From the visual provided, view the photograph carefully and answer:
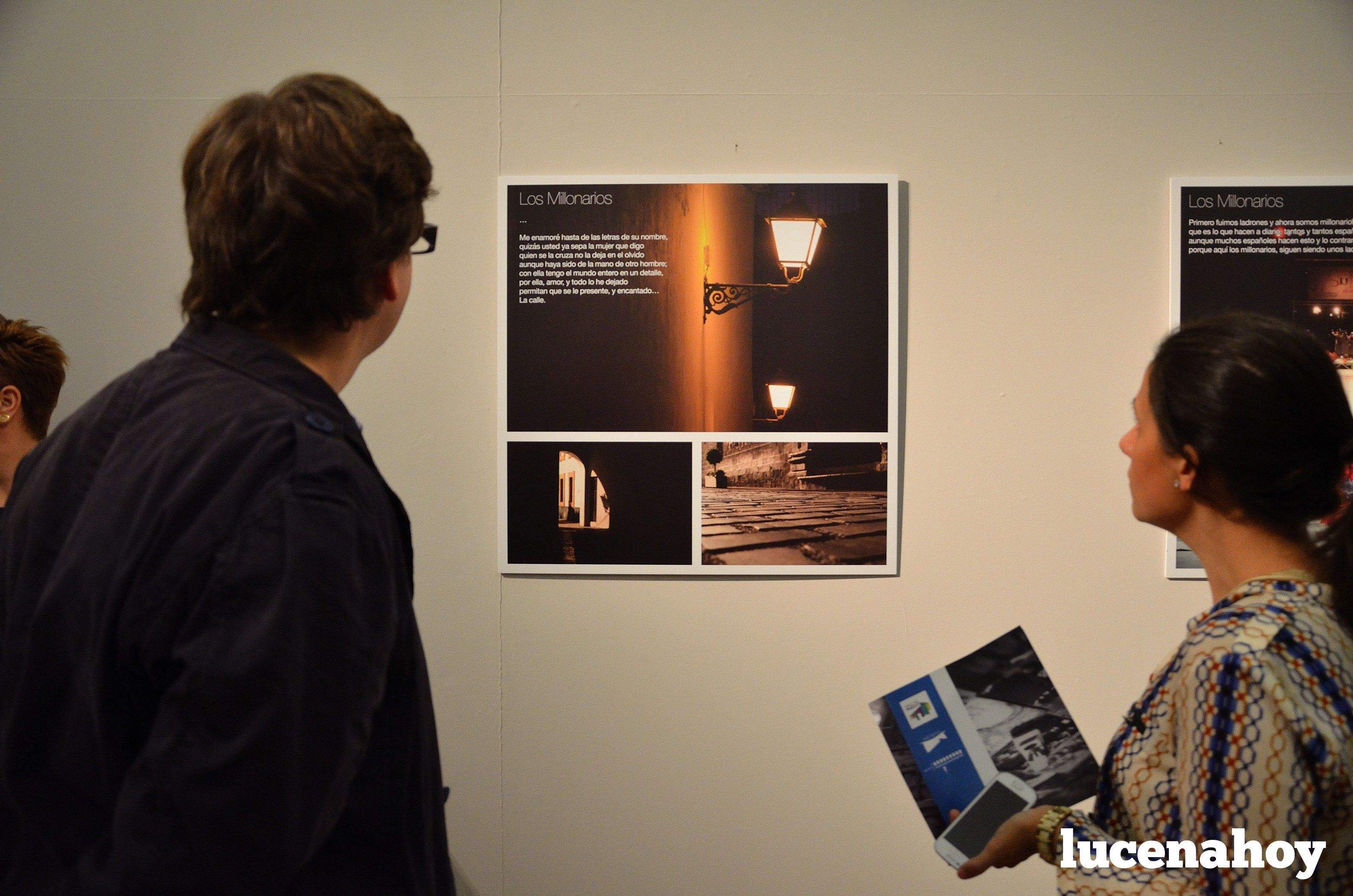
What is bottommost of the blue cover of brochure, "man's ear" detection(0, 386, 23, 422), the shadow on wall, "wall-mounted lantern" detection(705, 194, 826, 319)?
the blue cover of brochure

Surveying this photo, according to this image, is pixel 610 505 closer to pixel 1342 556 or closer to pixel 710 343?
pixel 710 343

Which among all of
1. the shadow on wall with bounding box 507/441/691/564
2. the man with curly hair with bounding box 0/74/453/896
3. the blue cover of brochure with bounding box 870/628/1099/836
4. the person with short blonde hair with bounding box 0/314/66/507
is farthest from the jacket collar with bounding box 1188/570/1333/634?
the person with short blonde hair with bounding box 0/314/66/507

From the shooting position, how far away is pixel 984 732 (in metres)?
1.36

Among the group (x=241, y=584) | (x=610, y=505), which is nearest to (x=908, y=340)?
(x=610, y=505)

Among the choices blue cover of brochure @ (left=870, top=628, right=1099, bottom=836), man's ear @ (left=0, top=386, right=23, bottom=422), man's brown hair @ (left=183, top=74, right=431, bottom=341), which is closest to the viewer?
man's brown hair @ (left=183, top=74, right=431, bottom=341)

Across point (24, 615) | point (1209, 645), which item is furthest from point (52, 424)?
point (1209, 645)

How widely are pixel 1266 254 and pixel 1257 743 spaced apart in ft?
5.20

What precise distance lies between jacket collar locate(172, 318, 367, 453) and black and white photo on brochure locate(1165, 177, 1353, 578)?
1931mm

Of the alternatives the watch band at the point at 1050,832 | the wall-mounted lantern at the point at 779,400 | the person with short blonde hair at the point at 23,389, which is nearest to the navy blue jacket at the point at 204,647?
the watch band at the point at 1050,832

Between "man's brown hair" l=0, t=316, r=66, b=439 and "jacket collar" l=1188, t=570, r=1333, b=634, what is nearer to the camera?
"jacket collar" l=1188, t=570, r=1333, b=634

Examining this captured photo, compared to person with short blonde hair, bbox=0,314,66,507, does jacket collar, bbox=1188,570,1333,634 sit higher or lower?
lower

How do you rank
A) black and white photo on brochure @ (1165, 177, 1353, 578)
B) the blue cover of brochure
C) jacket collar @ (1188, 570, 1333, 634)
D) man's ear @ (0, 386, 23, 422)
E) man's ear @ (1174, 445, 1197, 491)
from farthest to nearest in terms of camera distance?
black and white photo on brochure @ (1165, 177, 1353, 578) → man's ear @ (0, 386, 23, 422) → the blue cover of brochure → man's ear @ (1174, 445, 1197, 491) → jacket collar @ (1188, 570, 1333, 634)

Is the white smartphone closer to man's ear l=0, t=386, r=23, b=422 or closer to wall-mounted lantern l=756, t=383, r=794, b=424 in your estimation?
wall-mounted lantern l=756, t=383, r=794, b=424

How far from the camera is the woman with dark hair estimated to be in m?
0.92
